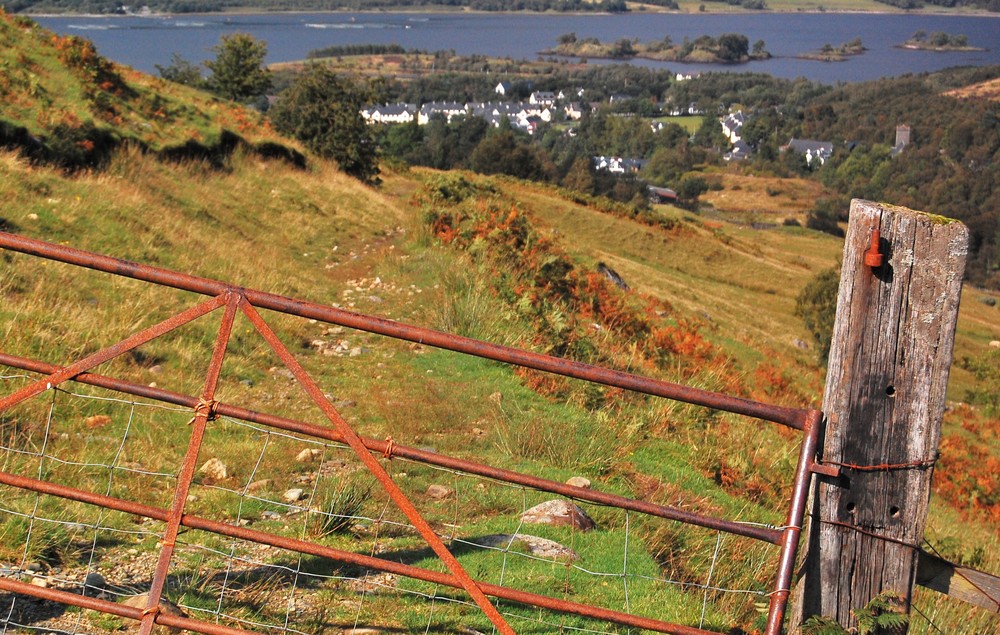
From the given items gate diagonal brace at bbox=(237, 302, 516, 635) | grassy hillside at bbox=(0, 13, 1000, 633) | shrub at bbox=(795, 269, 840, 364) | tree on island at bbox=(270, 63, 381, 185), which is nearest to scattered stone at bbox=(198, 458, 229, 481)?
grassy hillside at bbox=(0, 13, 1000, 633)

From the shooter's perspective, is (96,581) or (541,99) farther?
(541,99)

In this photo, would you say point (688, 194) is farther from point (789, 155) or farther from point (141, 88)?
point (141, 88)

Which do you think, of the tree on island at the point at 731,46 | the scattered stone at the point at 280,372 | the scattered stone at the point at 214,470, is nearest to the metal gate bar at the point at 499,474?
the scattered stone at the point at 214,470

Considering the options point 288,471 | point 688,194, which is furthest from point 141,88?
point 688,194

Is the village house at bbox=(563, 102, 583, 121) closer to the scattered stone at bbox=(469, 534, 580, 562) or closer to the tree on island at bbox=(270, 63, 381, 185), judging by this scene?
the tree on island at bbox=(270, 63, 381, 185)

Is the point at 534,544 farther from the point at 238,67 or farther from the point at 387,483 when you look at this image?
the point at 238,67

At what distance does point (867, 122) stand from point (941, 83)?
26.3 m

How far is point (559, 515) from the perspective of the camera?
443 cm

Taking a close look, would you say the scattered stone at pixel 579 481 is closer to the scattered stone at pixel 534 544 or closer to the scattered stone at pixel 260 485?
the scattered stone at pixel 534 544

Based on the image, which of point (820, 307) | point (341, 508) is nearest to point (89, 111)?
point (341, 508)

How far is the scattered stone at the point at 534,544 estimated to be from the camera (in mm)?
4022

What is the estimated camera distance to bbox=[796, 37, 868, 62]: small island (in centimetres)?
19100

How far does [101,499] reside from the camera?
277 centimetres

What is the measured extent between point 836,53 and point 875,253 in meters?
213
